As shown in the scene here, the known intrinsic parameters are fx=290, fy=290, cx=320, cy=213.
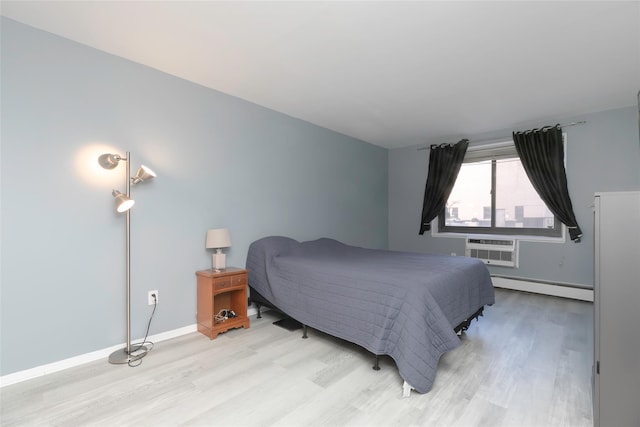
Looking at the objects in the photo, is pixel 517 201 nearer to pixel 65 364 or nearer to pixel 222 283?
pixel 222 283

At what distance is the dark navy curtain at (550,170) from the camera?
12.2ft

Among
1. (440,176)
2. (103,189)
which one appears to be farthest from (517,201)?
(103,189)

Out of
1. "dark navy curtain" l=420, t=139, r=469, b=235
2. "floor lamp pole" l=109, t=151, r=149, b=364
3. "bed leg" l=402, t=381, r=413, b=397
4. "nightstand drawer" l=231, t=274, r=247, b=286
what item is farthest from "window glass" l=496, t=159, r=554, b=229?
"floor lamp pole" l=109, t=151, r=149, b=364

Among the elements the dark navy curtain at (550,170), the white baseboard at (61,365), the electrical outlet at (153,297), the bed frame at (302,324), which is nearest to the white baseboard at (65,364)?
the white baseboard at (61,365)

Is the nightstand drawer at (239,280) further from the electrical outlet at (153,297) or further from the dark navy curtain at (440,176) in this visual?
the dark navy curtain at (440,176)

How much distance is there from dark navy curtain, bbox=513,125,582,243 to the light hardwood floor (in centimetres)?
170

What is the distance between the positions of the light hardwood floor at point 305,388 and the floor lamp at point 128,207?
Answer: 91 millimetres

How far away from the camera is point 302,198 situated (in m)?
3.88

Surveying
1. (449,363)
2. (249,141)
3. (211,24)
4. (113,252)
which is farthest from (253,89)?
(449,363)

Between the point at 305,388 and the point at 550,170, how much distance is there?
404cm

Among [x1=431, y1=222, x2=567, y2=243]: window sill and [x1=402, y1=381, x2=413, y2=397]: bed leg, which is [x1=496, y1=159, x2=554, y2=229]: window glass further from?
[x1=402, y1=381, x2=413, y2=397]: bed leg

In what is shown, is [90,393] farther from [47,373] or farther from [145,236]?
[145,236]

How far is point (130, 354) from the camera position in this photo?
88.7 inches

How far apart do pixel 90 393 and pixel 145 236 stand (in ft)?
3.78
